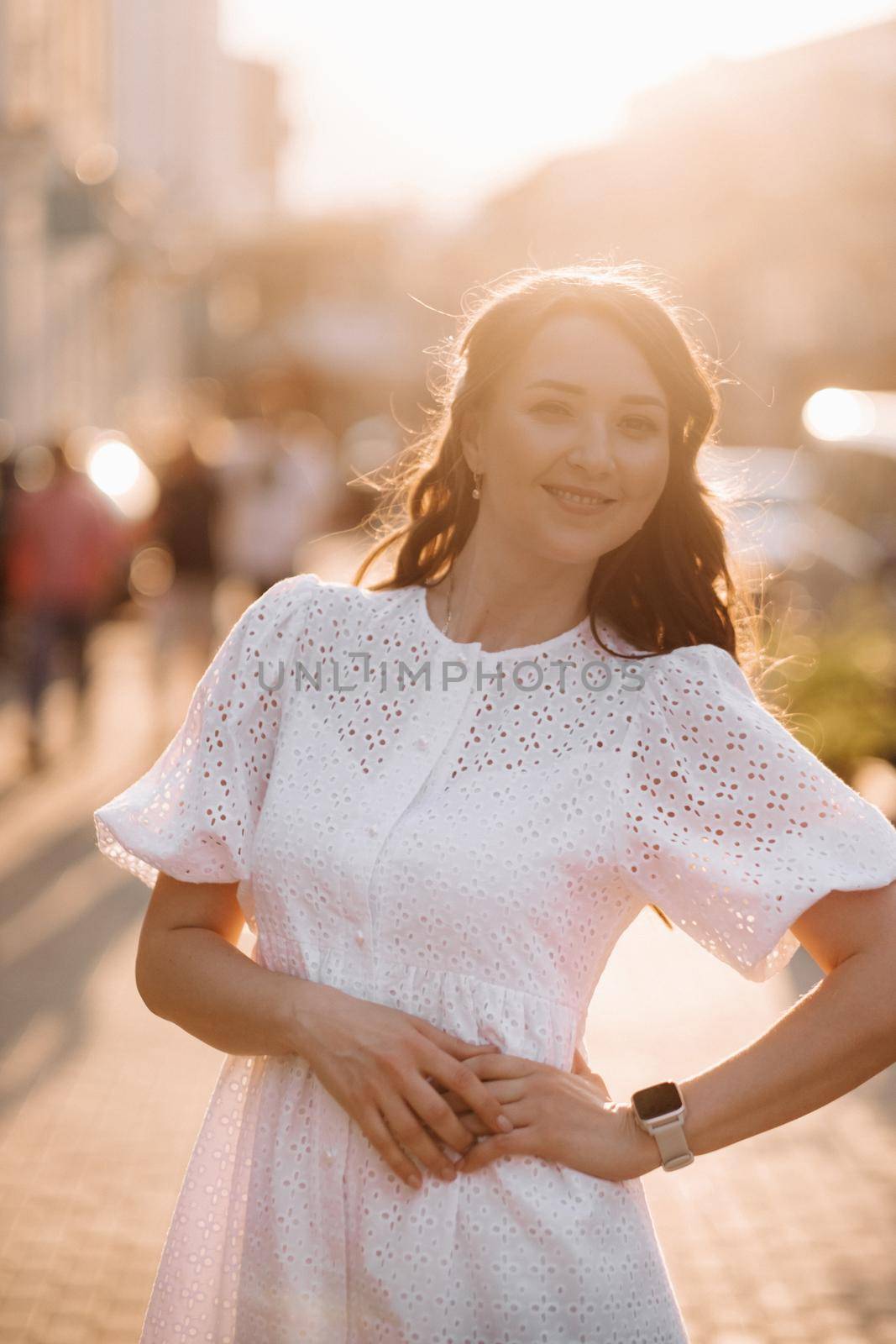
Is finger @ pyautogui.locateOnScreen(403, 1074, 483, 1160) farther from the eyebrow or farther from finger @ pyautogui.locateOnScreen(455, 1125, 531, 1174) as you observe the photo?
the eyebrow

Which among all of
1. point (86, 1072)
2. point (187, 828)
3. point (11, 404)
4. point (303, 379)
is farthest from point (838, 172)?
point (187, 828)

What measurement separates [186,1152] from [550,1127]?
306cm

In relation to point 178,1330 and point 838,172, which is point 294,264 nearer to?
point 838,172

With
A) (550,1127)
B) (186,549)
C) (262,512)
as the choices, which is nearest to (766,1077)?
(550,1127)

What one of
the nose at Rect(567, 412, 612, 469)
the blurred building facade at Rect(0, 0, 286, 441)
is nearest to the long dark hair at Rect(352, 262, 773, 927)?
the nose at Rect(567, 412, 612, 469)

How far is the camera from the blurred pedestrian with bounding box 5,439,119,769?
10742 millimetres

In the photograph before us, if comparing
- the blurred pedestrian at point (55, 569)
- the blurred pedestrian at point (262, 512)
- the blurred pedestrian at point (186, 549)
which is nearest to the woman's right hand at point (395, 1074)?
the blurred pedestrian at point (55, 569)

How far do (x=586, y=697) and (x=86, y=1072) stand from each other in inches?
145

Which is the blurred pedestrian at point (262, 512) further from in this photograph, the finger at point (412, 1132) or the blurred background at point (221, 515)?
the finger at point (412, 1132)

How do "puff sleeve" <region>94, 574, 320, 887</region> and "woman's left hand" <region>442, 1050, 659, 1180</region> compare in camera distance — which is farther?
"puff sleeve" <region>94, 574, 320, 887</region>

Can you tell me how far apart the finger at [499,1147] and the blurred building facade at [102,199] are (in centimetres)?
1062

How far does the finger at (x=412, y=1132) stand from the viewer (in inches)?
82.6

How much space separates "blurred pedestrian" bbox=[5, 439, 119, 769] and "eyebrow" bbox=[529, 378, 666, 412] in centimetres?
869

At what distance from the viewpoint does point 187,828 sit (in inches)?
91.1
